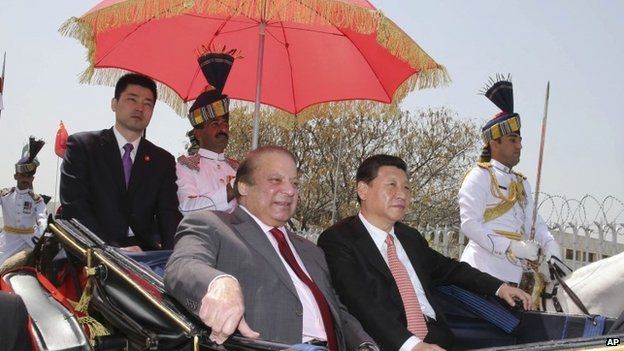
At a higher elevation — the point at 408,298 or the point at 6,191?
the point at 6,191

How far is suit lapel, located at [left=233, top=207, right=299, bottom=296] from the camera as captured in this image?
117 inches

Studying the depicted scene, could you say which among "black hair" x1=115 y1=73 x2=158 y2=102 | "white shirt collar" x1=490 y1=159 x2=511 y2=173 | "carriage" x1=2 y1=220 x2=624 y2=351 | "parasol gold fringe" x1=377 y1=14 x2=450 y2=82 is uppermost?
"parasol gold fringe" x1=377 y1=14 x2=450 y2=82

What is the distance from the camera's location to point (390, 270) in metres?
3.57

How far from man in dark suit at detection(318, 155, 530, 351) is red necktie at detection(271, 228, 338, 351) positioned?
264 millimetres

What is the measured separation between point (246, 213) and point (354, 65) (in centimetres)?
260

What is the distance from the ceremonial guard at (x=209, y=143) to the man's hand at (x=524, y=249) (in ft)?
6.11

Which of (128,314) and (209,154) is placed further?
(209,154)

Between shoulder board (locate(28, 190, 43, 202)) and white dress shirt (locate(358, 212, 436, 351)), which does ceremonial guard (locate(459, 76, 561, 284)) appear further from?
shoulder board (locate(28, 190, 43, 202))

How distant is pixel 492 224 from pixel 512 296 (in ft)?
5.19

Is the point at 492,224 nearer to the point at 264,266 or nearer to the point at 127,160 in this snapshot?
the point at 127,160

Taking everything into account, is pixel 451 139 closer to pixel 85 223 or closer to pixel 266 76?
pixel 266 76

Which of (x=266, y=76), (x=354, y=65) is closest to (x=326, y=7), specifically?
(x=354, y=65)

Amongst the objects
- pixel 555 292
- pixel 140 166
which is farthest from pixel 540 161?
pixel 140 166

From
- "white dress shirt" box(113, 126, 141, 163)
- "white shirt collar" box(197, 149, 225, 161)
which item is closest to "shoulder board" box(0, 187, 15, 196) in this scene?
"white shirt collar" box(197, 149, 225, 161)
